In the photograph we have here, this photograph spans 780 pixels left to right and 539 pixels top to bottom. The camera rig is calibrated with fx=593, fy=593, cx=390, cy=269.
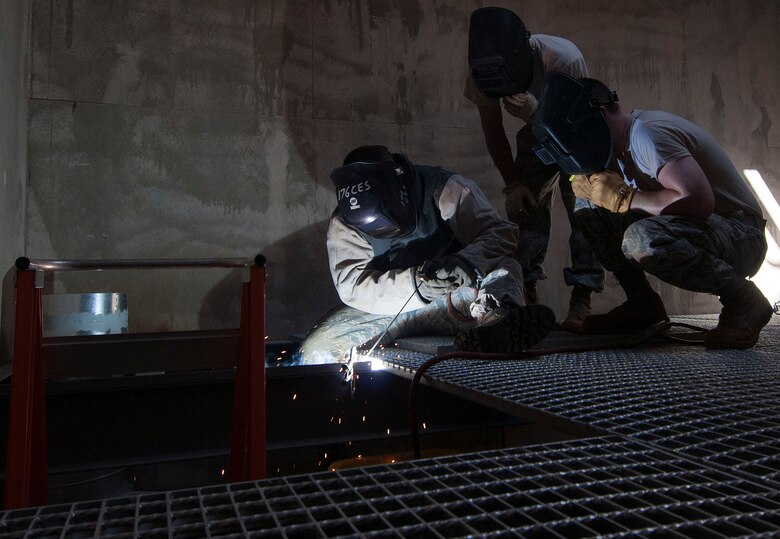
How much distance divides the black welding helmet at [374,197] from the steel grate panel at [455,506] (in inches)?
76.7

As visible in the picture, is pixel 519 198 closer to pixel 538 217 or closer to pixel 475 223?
pixel 538 217

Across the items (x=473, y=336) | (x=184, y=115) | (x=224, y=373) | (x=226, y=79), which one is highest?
(x=226, y=79)

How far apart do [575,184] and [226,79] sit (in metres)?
2.55

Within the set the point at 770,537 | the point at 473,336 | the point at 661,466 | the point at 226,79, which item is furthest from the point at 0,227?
the point at 770,537

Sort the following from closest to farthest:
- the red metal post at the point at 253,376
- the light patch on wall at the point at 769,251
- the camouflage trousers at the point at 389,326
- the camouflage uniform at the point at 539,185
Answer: the red metal post at the point at 253,376, the camouflage trousers at the point at 389,326, the camouflage uniform at the point at 539,185, the light patch on wall at the point at 769,251

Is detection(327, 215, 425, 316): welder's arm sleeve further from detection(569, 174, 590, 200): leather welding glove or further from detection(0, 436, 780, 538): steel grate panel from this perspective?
detection(0, 436, 780, 538): steel grate panel

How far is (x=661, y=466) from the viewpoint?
35.9 inches

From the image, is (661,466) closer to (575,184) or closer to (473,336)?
(473,336)

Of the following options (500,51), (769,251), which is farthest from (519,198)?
(769,251)

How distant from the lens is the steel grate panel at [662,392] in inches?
40.4

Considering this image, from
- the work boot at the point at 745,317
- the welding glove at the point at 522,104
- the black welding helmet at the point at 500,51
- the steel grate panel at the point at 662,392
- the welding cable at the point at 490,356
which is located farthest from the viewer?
the welding glove at the point at 522,104

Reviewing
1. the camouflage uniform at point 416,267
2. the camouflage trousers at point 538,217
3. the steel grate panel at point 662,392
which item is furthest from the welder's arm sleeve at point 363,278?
the camouflage trousers at point 538,217

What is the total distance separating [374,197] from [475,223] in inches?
21.9

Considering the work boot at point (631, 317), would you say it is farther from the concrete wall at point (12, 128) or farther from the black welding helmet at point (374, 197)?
the concrete wall at point (12, 128)
